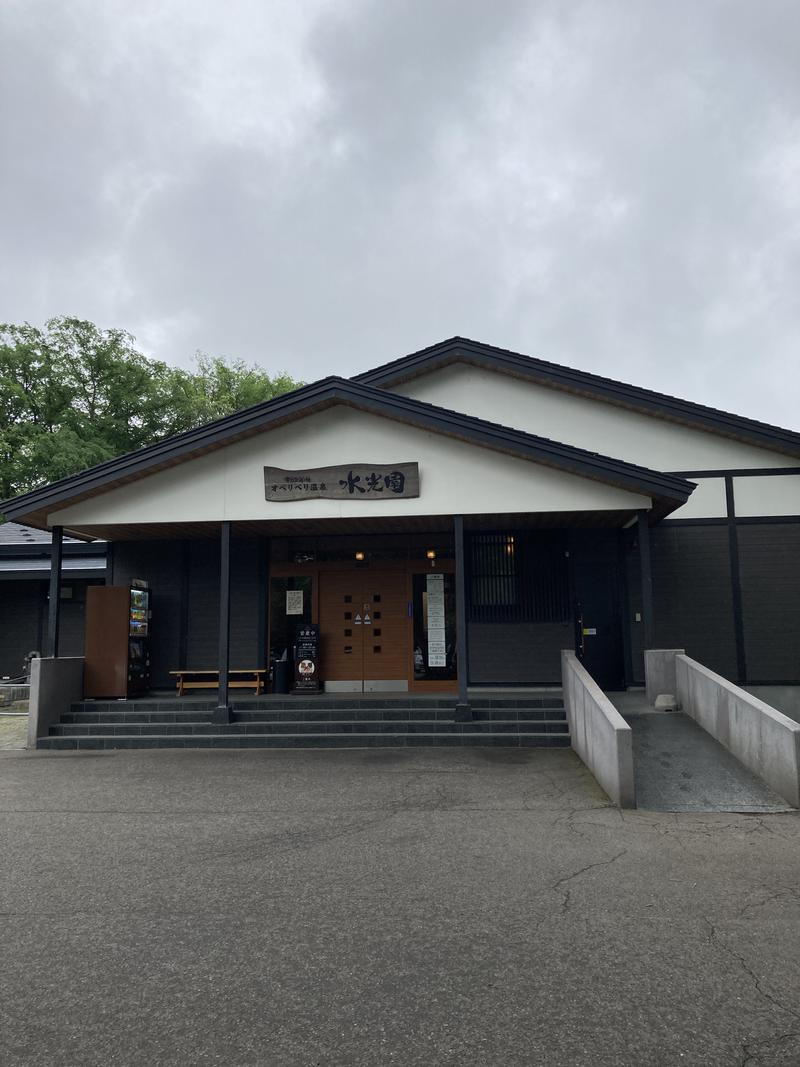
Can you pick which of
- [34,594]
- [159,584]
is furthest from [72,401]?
[159,584]

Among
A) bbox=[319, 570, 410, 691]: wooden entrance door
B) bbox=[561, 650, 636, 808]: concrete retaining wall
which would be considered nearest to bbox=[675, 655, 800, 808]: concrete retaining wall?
bbox=[561, 650, 636, 808]: concrete retaining wall

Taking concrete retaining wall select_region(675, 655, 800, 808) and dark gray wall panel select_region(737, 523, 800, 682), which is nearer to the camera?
concrete retaining wall select_region(675, 655, 800, 808)

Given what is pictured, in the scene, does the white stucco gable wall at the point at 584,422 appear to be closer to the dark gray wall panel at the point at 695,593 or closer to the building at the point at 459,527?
the building at the point at 459,527

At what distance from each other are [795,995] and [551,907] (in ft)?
4.55

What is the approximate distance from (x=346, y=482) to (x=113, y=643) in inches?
183

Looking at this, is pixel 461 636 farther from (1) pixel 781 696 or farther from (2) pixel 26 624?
(2) pixel 26 624

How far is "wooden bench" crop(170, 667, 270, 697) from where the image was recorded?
12.4 m

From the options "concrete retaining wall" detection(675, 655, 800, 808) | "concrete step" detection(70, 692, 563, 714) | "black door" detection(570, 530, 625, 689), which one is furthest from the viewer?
"black door" detection(570, 530, 625, 689)

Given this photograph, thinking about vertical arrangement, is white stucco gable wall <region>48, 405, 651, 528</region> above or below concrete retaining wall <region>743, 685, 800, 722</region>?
above

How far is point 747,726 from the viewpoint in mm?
7617

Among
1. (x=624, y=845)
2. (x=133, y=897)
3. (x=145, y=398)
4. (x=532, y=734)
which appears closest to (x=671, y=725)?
(x=532, y=734)

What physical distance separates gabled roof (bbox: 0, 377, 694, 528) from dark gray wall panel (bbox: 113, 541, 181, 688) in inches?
90.5

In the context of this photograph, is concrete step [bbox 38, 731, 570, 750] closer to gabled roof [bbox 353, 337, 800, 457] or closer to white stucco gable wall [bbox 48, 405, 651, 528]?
white stucco gable wall [bbox 48, 405, 651, 528]

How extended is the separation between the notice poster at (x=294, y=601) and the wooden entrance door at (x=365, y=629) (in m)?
0.36
